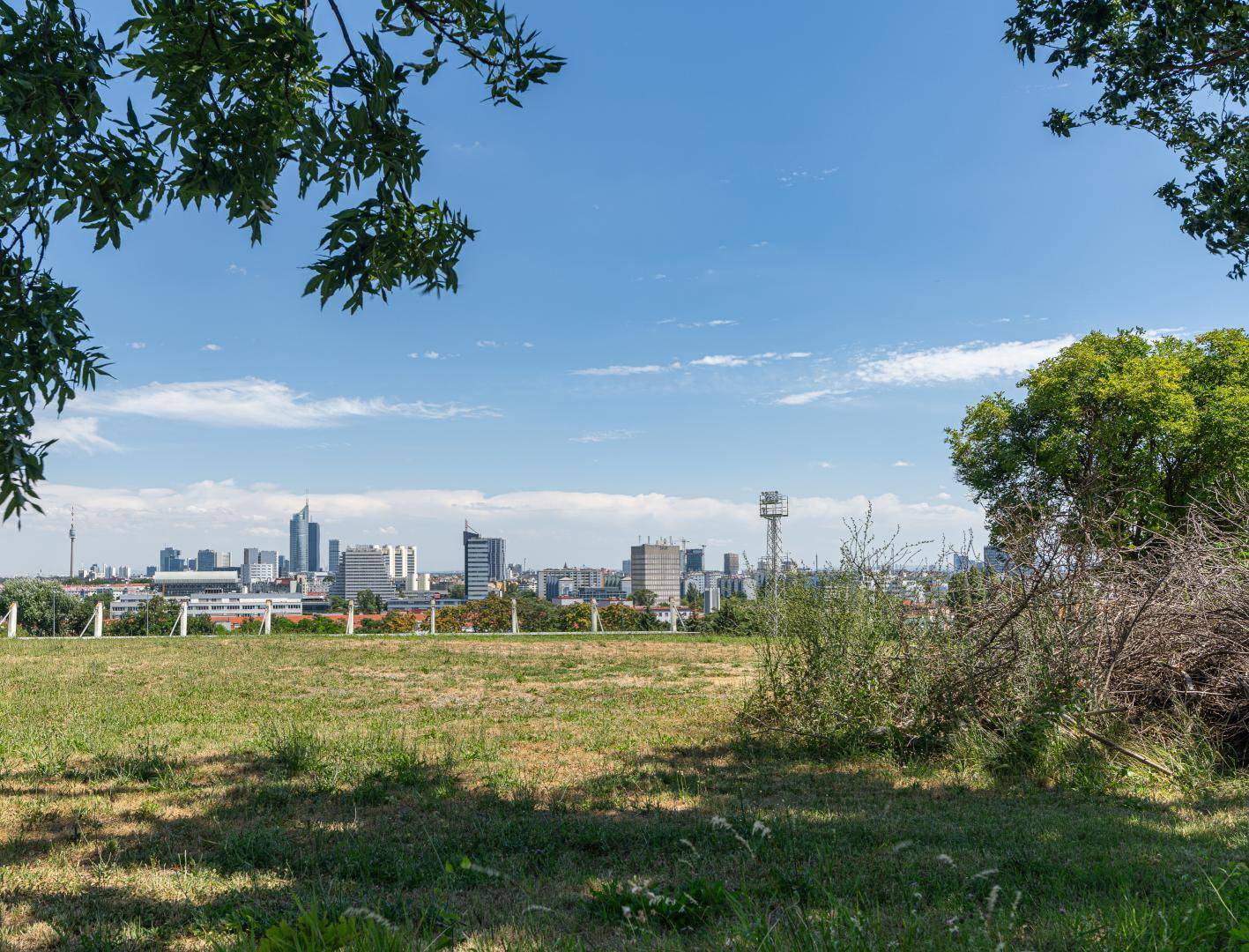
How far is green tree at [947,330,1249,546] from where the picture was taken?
74.8 ft

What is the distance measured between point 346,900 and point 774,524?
41.9m

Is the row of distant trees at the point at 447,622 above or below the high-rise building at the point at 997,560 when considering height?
below

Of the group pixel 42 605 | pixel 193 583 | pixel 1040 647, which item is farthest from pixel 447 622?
pixel 193 583

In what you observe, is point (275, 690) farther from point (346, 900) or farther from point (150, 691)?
point (346, 900)

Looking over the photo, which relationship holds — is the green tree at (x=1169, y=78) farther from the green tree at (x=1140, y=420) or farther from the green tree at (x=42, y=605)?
the green tree at (x=42, y=605)

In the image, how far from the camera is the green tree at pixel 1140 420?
22.8 m

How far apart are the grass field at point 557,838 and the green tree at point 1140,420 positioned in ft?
62.1

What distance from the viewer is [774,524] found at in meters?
44.2

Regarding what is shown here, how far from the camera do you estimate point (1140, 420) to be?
77.2 feet

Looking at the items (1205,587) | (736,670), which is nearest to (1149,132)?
(1205,587)

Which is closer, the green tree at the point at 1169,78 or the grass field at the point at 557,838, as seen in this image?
the grass field at the point at 557,838

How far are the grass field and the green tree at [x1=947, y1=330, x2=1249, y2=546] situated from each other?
62.1ft

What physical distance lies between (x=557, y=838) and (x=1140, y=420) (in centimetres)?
2485

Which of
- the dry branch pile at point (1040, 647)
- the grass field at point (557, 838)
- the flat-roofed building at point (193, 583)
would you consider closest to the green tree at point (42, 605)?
the grass field at point (557, 838)
